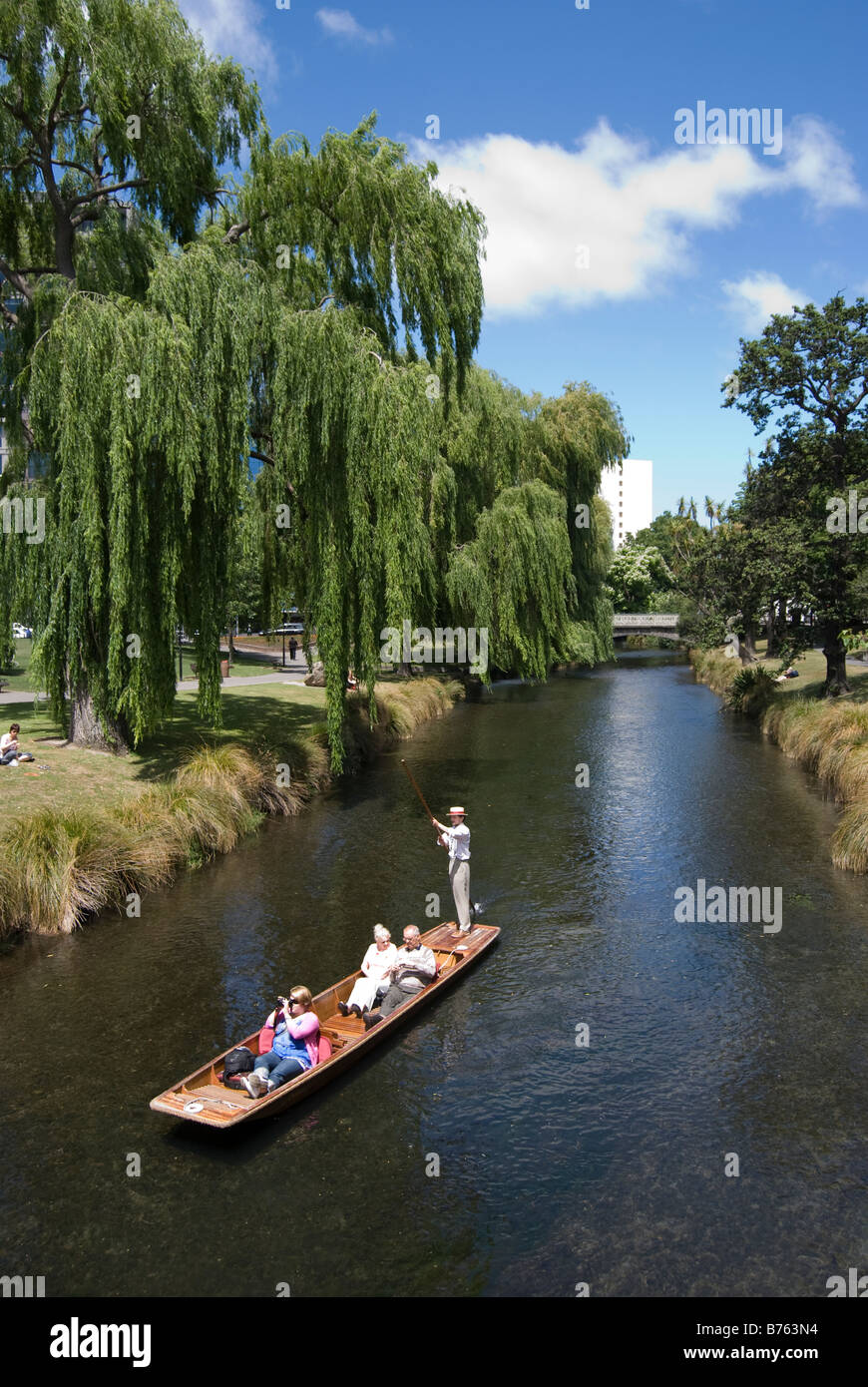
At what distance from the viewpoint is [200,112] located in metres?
19.5

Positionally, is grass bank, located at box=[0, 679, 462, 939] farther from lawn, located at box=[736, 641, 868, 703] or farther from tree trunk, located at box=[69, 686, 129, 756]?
lawn, located at box=[736, 641, 868, 703]

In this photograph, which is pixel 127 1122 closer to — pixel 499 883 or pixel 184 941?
pixel 184 941

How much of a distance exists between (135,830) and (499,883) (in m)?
6.33

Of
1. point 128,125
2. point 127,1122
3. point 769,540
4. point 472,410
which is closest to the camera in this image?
point 127,1122

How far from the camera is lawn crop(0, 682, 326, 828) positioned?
16.6 metres

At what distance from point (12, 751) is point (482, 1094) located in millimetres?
12167

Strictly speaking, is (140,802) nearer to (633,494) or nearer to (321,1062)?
(321,1062)

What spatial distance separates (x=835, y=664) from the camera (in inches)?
1173

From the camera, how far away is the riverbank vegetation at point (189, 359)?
16531 millimetres

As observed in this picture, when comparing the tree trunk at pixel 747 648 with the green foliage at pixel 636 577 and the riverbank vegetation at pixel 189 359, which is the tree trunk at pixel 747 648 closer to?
the riverbank vegetation at pixel 189 359

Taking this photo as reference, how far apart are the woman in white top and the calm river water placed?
25.7 inches

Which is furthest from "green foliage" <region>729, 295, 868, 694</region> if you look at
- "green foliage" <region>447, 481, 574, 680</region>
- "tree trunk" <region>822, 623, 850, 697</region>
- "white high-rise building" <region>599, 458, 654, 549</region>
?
"white high-rise building" <region>599, 458, 654, 549</region>

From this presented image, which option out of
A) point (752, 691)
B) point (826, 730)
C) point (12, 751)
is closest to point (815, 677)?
point (752, 691)
